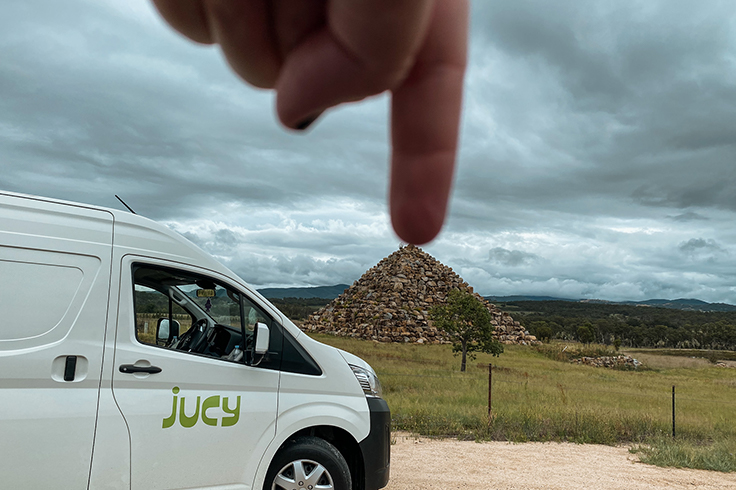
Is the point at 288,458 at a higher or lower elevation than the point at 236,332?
lower

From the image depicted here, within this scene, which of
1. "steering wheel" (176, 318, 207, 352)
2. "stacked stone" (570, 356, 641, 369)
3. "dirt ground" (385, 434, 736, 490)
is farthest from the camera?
"stacked stone" (570, 356, 641, 369)

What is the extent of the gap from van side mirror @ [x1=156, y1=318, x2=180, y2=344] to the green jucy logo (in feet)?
2.09

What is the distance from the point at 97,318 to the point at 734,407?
15.0m

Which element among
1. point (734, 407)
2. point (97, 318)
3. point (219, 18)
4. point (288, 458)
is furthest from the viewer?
point (734, 407)

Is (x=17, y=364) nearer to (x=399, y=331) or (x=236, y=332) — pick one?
(x=236, y=332)

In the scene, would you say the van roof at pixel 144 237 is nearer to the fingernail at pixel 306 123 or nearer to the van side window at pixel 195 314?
the van side window at pixel 195 314

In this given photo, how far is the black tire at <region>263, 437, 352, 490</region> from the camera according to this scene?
5090 millimetres

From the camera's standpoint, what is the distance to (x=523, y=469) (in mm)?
8039

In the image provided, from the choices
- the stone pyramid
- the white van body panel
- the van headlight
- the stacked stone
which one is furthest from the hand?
the stone pyramid

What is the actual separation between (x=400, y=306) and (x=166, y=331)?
35484mm

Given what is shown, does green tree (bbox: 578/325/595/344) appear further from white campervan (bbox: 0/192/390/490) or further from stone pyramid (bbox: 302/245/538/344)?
white campervan (bbox: 0/192/390/490)

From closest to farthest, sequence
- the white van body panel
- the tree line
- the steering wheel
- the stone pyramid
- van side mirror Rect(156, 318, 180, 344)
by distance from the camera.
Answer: the white van body panel
van side mirror Rect(156, 318, 180, 344)
the steering wheel
the stone pyramid
the tree line

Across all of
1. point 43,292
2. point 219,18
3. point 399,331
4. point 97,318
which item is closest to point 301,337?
point 97,318

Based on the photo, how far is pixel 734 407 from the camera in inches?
567
